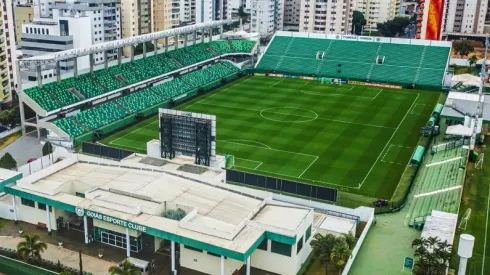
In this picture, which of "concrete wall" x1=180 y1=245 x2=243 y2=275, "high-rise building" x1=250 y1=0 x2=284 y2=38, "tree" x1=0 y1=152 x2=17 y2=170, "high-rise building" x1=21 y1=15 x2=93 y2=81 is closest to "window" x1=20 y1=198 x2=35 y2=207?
"tree" x1=0 y1=152 x2=17 y2=170

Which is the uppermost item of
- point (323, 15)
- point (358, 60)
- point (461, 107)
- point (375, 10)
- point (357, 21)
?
point (375, 10)

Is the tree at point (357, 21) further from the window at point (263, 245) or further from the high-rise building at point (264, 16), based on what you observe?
the window at point (263, 245)

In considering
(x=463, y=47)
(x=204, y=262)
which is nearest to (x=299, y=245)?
(x=204, y=262)

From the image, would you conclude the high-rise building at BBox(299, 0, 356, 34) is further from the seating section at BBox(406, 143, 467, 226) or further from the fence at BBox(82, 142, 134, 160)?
the fence at BBox(82, 142, 134, 160)

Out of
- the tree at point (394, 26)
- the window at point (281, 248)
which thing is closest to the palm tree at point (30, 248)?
the window at point (281, 248)

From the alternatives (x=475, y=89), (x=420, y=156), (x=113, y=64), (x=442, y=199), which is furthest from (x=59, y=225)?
(x=475, y=89)

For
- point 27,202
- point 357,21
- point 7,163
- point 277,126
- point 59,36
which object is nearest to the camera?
point 27,202

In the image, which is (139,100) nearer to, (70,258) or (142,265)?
(70,258)
